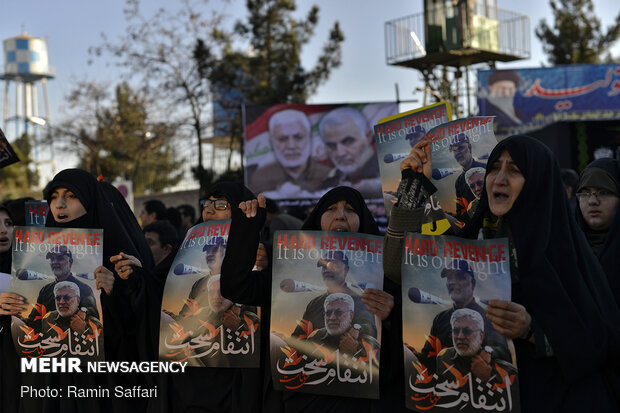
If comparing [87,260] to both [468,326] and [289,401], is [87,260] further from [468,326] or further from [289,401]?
[468,326]

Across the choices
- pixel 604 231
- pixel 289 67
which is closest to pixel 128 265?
pixel 604 231

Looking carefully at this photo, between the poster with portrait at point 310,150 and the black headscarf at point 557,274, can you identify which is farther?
the poster with portrait at point 310,150

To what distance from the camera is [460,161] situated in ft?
11.9

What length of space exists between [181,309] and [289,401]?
0.69 metres

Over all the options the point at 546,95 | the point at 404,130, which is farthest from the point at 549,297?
the point at 546,95

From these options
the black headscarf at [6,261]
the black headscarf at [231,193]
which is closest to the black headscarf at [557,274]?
the black headscarf at [231,193]

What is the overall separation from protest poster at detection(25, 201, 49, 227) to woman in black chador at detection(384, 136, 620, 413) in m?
2.92

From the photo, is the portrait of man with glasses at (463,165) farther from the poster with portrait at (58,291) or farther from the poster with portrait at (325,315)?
the poster with portrait at (58,291)

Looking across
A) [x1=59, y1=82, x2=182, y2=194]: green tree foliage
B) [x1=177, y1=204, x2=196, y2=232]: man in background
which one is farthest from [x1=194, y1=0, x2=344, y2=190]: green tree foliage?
[x1=177, y1=204, x2=196, y2=232]: man in background

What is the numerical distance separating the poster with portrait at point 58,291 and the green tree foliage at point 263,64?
55.9 ft

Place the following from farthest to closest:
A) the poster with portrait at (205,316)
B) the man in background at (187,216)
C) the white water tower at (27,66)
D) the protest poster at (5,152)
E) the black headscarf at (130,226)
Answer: the white water tower at (27,66), the man in background at (187,216), the protest poster at (5,152), the black headscarf at (130,226), the poster with portrait at (205,316)

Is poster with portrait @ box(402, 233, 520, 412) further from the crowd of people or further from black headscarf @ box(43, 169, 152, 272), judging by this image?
black headscarf @ box(43, 169, 152, 272)

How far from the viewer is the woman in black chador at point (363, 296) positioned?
3027 millimetres

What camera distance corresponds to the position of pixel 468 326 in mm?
2609
